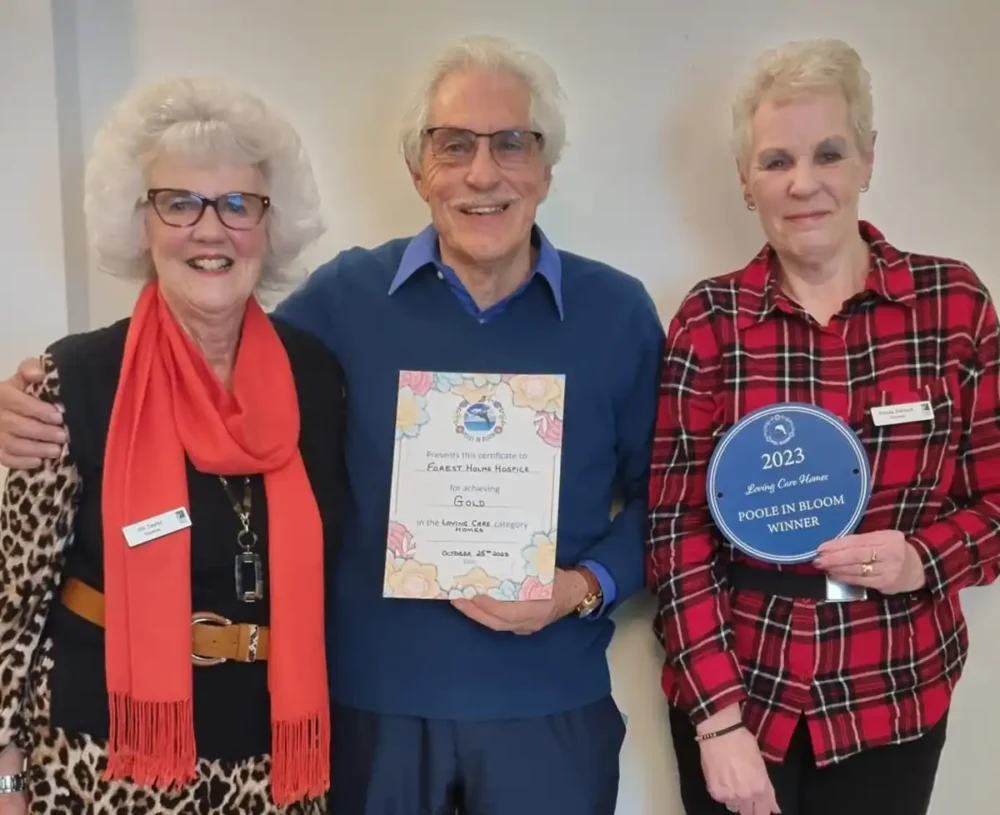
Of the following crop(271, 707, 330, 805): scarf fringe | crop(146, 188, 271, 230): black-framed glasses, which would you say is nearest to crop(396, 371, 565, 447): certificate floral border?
crop(146, 188, 271, 230): black-framed glasses

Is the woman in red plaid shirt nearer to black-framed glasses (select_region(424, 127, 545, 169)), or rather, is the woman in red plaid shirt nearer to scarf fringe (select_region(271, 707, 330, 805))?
black-framed glasses (select_region(424, 127, 545, 169))

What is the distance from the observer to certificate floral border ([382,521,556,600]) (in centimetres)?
139

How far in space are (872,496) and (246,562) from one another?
998 mm

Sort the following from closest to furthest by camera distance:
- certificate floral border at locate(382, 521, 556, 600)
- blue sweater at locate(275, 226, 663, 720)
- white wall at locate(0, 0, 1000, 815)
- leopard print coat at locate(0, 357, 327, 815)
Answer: leopard print coat at locate(0, 357, 327, 815), certificate floral border at locate(382, 521, 556, 600), blue sweater at locate(275, 226, 663, 720), white wall at locate(0, 0, 1000, 815)

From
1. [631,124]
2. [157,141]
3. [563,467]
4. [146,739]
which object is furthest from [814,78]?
[146,739]

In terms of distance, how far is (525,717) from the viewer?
1.51 m

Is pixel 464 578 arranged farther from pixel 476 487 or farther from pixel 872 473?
pixel 872 473

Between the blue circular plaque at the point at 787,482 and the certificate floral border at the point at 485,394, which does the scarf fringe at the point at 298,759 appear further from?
the blue circular plaque at the point at 787,482

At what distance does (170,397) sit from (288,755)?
22.9 inches

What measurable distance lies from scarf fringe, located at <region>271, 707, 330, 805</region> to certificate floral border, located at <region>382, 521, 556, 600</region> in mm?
249

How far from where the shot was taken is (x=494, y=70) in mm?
1527

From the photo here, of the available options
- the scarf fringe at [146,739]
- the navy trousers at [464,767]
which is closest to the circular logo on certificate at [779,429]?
the navy trousers at [464,767]

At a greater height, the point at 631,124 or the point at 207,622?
the point at 631,124

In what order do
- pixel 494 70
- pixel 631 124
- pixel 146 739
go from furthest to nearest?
pixel 631 124, pixel 494 70, pixel 146 739
